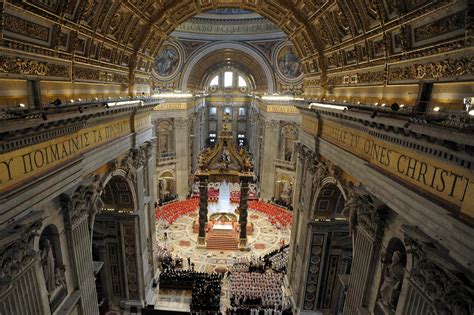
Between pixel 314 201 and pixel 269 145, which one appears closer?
pixel 314 201

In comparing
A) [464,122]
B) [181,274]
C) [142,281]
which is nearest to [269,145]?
[181,274]

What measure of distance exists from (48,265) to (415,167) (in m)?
8.40

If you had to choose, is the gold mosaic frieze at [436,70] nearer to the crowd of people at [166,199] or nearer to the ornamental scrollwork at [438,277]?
the ornamental scrollwork at [438,277]

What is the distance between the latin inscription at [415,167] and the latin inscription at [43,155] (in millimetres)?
7658

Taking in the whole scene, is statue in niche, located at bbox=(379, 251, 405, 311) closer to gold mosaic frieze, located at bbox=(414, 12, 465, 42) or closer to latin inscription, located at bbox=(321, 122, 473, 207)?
latin inscription, located at bbox=(321, 122, 473, 207)

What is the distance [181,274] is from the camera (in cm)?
1705

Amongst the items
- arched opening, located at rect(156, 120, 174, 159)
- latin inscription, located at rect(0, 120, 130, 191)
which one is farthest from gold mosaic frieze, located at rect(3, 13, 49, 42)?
arched opening, located at rect(156, 120, 174, 159)

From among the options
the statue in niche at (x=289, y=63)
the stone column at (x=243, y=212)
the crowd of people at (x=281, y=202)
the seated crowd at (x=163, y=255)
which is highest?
the statue in niche at (x=289, y=63)

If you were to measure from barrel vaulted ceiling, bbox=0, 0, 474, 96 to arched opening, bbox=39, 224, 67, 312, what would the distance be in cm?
384

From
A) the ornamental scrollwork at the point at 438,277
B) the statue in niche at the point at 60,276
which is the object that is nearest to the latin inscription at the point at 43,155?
the statue in niche at the point at 60,276

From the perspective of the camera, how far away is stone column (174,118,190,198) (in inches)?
1162

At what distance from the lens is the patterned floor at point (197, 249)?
15867 millimetres

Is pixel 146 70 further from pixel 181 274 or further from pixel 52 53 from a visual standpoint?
pixel 181 274

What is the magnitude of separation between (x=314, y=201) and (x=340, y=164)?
9.96 feet
